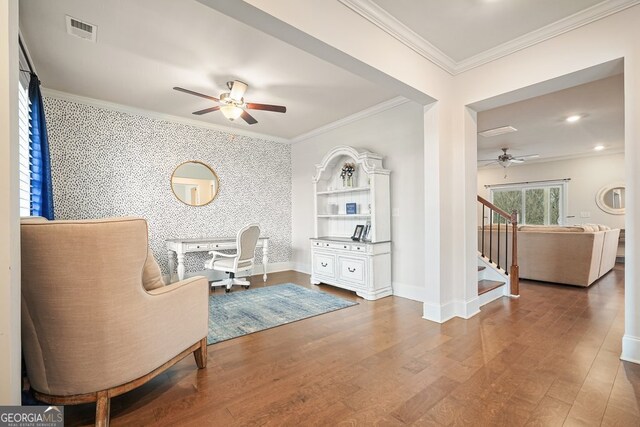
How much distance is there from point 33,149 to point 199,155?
2.21 meters

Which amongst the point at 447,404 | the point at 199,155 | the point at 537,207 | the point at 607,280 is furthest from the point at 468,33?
the point at 537,207

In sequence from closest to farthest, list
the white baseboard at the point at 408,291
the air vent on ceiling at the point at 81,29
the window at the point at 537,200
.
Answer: the air vent on ceiling at the point at 81,29
the white baseboard at the point at 408,291
the window at the point at 537,200

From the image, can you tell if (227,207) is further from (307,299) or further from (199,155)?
(307,299)

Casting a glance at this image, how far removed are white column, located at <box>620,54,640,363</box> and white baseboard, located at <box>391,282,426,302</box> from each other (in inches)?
71.6

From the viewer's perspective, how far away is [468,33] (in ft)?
8.39

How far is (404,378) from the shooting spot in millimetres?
1913

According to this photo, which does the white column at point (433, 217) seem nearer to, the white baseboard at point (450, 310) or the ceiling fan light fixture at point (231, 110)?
the white baseboard at point (450, 310)

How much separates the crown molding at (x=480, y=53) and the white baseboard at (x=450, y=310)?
245 centimetres

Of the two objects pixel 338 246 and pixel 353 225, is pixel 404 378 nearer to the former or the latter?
pixel 338 246

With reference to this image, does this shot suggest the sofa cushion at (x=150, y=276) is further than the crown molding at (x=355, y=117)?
No

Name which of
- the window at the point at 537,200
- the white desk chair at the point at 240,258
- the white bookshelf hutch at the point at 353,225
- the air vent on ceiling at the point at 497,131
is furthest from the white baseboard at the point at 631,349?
the window at the point at 537,200

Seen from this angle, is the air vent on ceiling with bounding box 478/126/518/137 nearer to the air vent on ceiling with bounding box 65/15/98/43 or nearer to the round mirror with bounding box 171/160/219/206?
the round mirror with bounding box 171/160/219/206

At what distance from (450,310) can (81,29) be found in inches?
168

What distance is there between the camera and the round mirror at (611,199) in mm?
6875
